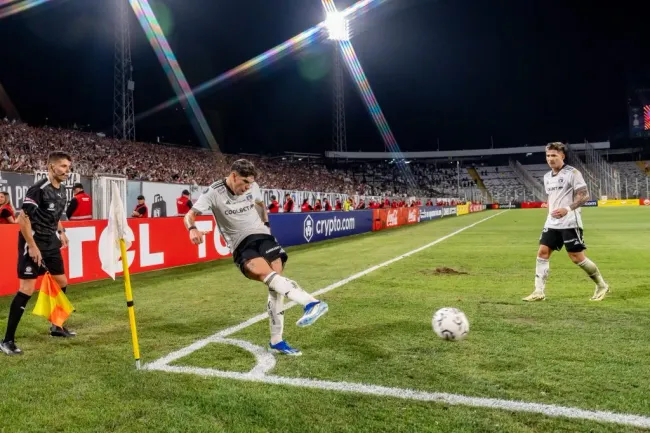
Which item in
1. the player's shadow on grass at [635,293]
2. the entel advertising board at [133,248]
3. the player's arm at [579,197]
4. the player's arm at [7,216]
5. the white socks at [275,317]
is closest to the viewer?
the white socks at [275,317]

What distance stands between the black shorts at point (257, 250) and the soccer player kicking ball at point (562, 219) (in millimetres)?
4003

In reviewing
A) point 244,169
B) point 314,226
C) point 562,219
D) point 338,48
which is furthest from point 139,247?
point 338,48

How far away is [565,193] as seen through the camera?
6.61 meters

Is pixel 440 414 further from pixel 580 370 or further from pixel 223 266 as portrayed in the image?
pixel 223 266

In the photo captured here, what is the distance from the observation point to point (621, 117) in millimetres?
72500

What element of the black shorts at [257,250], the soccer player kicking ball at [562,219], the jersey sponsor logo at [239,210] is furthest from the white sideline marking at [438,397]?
the soccer player kicking ball at [562,219]

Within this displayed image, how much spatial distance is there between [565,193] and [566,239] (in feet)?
2.14

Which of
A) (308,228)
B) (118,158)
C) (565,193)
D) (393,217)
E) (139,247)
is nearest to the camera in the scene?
(565,193)

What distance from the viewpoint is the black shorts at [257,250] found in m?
4.58

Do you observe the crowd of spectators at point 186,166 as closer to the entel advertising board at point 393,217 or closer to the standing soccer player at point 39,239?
the standing soccer player at point 39,239

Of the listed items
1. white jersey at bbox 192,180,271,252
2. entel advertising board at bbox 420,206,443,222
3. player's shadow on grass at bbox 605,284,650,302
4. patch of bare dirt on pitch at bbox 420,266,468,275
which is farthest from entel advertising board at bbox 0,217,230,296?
entel advertising board at bbox 420,206,443,222

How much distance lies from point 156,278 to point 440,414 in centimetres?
819

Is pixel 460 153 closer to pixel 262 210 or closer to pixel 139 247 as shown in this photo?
pixel 139 247

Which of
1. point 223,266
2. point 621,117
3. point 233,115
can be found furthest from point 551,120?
point 223,266
